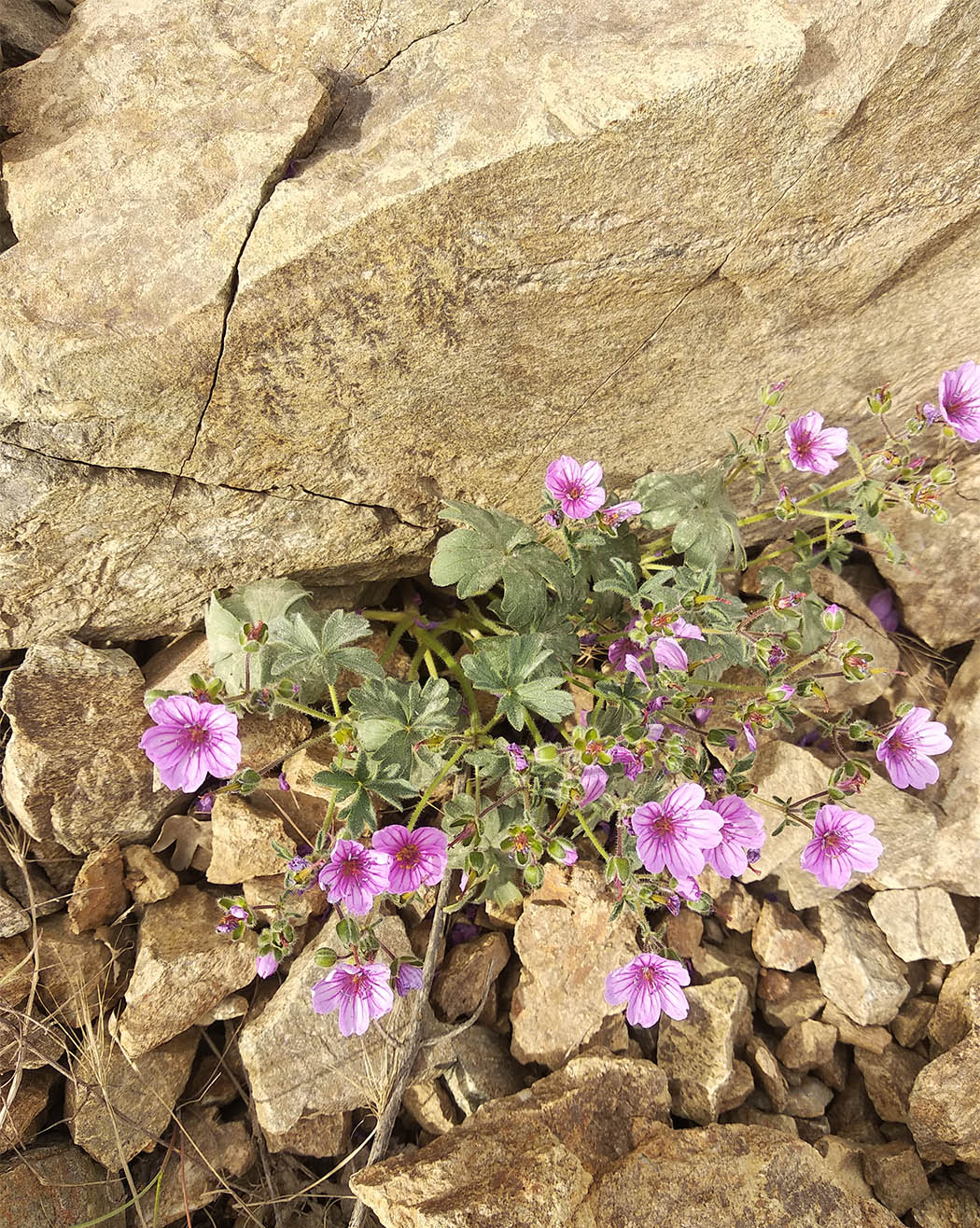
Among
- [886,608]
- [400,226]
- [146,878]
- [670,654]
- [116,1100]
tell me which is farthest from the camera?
[886,608]

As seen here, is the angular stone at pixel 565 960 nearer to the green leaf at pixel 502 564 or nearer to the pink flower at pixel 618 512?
the green leaf at pixel 502 564

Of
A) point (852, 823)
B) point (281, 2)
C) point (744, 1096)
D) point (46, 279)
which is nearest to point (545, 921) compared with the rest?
point (744, 1096)

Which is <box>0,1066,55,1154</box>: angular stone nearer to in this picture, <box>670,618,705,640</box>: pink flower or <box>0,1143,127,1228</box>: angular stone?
<box>0,1143,127,1228</box>: angular stone

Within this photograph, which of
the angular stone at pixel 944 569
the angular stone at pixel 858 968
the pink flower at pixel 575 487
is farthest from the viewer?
the angular stone at pixel 944 569

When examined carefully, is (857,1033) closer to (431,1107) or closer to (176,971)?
(431,1107)

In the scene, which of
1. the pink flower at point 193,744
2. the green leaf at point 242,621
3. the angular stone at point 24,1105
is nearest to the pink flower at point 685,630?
the green leaf at point 242,621

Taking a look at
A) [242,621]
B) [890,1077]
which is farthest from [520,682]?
[890,1077]
